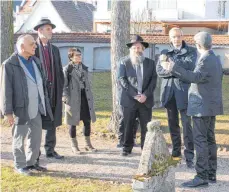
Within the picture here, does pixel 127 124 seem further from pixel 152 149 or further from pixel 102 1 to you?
pixel 102 1

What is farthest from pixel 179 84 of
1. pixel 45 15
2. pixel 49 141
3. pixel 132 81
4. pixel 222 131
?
pixel 45 15

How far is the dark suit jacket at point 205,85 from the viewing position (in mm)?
5230

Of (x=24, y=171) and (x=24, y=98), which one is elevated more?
(x=24, y=98)

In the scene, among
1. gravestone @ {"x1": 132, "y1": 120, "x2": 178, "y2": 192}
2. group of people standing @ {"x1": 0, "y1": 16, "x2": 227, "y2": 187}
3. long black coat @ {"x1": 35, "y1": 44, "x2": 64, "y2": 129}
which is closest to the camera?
gravestone @ {"x1": 132, "y1": 120, "x2": 178, "y2": 192}

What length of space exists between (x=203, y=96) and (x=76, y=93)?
2.36 metres

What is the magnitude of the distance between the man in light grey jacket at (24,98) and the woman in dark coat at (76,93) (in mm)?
919

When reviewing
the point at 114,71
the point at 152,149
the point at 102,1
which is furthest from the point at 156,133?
the point at 102,1

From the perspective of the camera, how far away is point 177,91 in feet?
20.8

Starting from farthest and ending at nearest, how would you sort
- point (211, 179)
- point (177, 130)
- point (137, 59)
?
point (177, 130)
point (137, 59)
point (211, 179)

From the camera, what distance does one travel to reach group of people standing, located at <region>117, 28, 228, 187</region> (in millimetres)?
5328

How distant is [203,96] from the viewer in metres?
5.35

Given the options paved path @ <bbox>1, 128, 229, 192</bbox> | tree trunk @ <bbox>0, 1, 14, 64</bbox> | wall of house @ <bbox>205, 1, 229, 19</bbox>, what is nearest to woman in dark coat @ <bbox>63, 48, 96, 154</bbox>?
paved path @ <bbox>1, 128, 229, 192</bbox>

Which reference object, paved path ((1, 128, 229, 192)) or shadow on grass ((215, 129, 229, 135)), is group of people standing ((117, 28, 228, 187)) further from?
shadow on grass ((215, 129, 229, 135))

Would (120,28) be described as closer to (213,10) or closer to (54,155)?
(54,155)
